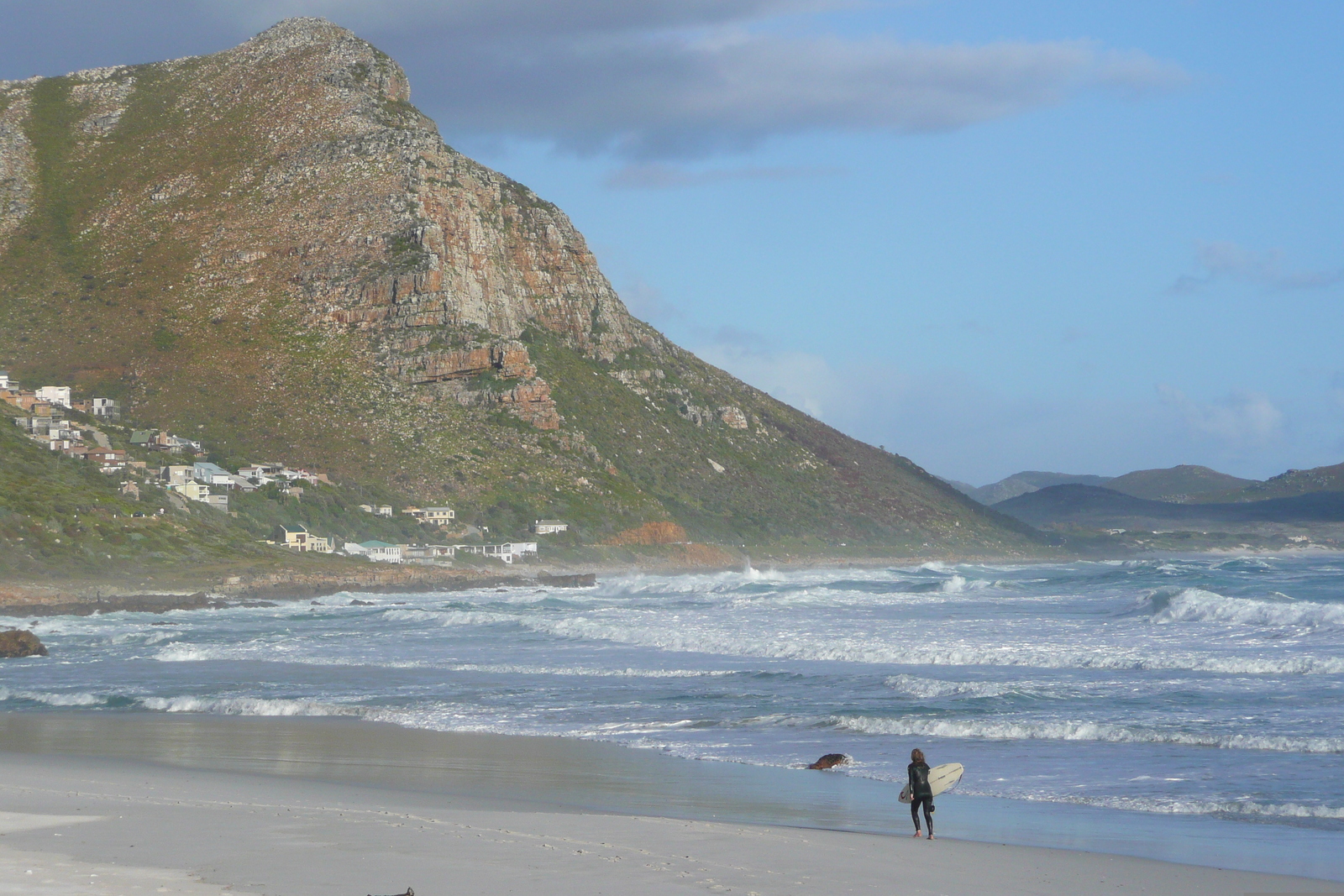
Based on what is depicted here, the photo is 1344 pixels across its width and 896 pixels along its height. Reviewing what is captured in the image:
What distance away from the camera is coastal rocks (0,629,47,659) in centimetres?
3303

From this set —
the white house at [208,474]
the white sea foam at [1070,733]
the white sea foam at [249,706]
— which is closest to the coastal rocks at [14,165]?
the white house at [208,474]

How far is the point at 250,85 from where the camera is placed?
120 meters

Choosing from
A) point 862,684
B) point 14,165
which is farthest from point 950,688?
point 14,165

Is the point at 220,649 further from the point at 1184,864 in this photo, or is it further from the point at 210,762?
the point at 1184,864

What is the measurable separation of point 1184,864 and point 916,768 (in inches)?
108

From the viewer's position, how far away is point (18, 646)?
33.3 metres

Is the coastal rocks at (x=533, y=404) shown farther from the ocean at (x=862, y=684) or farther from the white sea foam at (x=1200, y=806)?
the white sea foam at (x=1200, y=806)

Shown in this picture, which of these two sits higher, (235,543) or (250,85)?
(250,85)

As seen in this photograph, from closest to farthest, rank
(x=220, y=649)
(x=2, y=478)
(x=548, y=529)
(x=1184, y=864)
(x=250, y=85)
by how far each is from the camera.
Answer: (x=1184, y=864) < (x=220, y=649) < (x=2, y=478) < (x=548, y=529) < (x=250, y=85)

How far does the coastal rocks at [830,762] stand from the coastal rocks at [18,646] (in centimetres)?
2445

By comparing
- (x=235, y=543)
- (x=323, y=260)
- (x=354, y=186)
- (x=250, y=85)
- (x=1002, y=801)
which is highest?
(x=250, y=85)

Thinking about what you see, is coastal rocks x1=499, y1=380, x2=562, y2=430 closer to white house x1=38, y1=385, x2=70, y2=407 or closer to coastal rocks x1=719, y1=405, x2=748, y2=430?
coastal rocks x1=719, y1=405, x2=748, y2=430

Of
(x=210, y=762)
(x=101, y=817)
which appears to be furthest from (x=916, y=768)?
(x=210, y=762)

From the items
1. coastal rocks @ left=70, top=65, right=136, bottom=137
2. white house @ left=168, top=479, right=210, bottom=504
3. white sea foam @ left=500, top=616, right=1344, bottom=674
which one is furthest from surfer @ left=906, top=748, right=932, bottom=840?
coastal rocks @ left=70, top=65, right=136, bottom=137
